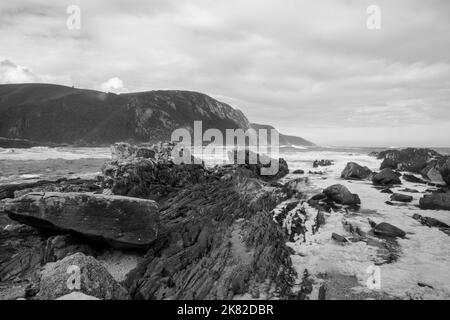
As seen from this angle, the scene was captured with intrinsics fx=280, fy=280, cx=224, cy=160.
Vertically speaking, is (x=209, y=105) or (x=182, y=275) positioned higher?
(x=209, y=105)

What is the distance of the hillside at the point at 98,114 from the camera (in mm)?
112250

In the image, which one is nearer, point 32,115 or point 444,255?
point 444,255

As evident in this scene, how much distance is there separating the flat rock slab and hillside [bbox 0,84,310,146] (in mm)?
99403

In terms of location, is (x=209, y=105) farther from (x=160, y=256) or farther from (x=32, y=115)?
(x=160, y=256)

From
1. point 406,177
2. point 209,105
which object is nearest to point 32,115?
point 209,105

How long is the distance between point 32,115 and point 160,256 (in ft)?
458

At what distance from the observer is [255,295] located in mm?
7801

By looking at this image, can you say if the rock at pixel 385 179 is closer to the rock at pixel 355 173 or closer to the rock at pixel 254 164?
the rock at pixel 355 173

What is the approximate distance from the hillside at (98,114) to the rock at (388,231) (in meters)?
→ 104

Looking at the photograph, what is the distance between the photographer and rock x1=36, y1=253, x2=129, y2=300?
6434 millimetres

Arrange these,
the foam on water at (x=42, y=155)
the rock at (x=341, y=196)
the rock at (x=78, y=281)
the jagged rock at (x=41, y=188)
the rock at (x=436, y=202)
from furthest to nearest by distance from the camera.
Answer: the foam on water at (x=42, y=155)
the rock at (x=341, y=196)
the rock at (x=436, y=202)
the jagged rock at (x=41, y=188)
the rock at (x=78, y=281)

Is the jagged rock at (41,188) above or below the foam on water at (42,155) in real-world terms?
below

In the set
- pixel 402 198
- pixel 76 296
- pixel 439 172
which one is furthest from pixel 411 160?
pixel 76 296

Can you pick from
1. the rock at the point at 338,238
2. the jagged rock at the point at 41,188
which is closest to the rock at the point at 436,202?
the rock at the point at 338,238
